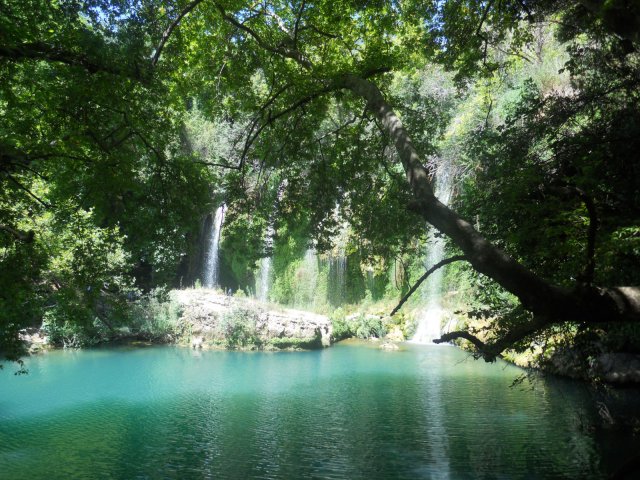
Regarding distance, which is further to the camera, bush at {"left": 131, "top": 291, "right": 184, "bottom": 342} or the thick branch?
bush at {"left": 131, "top": 291, "right": 184, "bottom": 342}

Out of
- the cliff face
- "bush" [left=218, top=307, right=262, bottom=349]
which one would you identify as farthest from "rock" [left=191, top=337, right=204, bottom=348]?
"bush" [left=218, top=307, right=262, bottom=349]

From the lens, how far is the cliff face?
2066 cm

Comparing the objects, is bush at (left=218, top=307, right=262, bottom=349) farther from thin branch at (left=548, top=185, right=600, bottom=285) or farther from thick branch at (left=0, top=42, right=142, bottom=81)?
thin branch at (left=548, top=185, right=600, bottom=285)

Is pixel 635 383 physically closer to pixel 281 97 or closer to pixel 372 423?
pixel 372 423

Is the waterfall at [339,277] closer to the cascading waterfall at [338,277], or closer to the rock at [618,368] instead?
the cascading waterfall at [338,277]

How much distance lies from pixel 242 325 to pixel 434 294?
880 centimetres

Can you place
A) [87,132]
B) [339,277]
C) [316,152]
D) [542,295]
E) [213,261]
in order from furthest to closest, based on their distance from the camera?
[213,261] < [339,277] < [316,152] < [87,132] < [542,295]

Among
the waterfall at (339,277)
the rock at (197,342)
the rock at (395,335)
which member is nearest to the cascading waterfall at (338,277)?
the waterfall at (339,277)

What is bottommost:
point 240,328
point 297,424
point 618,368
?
point 297,424

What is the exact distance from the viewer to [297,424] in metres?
10.2

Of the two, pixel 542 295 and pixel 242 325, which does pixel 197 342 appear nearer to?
pixel 242 325

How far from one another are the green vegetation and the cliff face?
9675mm

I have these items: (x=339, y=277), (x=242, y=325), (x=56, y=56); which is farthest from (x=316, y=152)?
(x=339, y=277)

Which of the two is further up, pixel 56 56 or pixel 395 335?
pixel 56 56
